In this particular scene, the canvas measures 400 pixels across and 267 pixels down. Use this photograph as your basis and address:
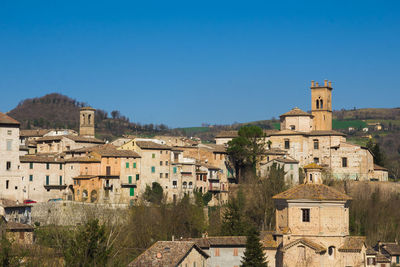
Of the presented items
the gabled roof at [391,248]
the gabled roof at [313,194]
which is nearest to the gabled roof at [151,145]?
the gabled roof at [391,248]

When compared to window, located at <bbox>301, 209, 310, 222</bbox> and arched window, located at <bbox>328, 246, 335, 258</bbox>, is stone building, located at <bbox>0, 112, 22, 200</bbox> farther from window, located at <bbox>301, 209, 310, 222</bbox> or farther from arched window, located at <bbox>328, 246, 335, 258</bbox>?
arched window, located at <bbox>328, 246, 335, 258</bbox>

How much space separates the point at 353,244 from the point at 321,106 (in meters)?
40.7

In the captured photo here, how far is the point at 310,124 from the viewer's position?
260 ft

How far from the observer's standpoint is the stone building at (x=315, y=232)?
43656 mm

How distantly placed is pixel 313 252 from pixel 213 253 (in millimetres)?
7980

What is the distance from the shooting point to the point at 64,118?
158250mm

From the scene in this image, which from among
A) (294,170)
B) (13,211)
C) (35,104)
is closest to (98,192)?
(13,211)

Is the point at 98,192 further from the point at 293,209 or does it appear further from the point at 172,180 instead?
the point at 293,209

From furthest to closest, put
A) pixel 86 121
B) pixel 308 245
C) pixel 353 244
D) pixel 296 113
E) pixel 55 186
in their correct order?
pixel 86 121 < pixel 296 113 < pixel 55 186 < pixel 353 244 < pixel 308 245

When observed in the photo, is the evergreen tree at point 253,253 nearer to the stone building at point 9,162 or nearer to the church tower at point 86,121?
the stone building at point 9,162

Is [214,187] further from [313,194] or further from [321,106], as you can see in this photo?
[313,194]

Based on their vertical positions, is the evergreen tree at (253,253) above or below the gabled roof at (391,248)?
above

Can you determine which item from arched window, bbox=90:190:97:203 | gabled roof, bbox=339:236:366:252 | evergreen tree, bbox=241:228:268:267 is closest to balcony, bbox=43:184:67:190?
arched window, bbox=90:190:97:203

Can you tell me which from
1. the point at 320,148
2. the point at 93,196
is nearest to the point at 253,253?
the point at 93,196
